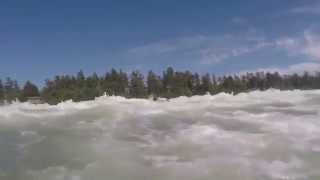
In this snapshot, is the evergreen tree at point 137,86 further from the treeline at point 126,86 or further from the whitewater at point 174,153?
the whitewater at point 174,153

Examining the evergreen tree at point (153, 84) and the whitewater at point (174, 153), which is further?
the evergreen tree at point (153, 84)

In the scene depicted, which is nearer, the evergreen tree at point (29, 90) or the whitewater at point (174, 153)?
the whitewater at point (174, 153)

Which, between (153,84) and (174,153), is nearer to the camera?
(174,153)

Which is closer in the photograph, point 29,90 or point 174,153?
point 174,153

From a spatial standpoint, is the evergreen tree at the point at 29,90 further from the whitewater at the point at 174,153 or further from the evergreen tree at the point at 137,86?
the whitewater at the point at 174,153

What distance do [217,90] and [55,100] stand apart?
2870 cm

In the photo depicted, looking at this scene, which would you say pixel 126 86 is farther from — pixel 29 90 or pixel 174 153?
pixel 174 153

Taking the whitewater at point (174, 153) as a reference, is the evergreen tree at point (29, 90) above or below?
above

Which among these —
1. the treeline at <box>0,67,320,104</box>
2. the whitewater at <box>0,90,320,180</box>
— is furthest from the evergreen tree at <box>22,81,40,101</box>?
the whitewater at <box>0,90,320,180</box>

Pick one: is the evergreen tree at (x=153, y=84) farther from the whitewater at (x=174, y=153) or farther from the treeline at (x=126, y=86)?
the whitewater at (x=174, y=153)

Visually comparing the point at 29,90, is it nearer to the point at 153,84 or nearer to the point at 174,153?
the point at 153,84

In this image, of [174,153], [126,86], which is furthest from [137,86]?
[174,153]

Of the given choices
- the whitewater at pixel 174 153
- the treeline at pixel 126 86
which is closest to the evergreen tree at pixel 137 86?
the treeline at pixel 126 86

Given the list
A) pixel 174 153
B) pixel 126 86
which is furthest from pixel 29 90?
pixel 174 153
